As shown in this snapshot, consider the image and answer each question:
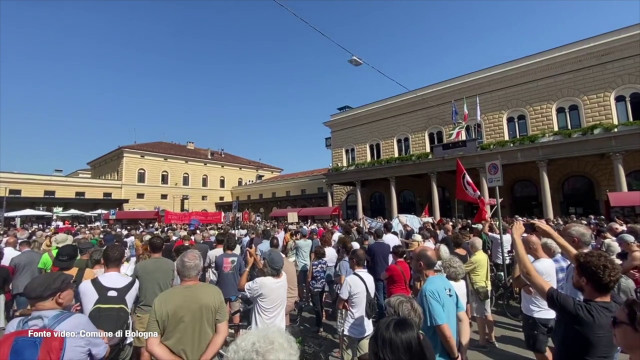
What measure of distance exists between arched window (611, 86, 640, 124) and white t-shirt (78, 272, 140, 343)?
2475 centimetres

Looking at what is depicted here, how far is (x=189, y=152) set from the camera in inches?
2036

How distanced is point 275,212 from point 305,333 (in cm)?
2908

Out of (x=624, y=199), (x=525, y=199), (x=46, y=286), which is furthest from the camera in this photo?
(x=525, y=199)

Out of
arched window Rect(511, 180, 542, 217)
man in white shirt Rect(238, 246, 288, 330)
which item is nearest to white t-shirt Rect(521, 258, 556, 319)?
man in white shirt Rect(238, 246, 288, 330)

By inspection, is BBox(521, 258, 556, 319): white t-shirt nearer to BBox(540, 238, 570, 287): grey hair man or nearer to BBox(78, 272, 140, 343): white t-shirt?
BBox(540, 238, 570, 287): grey hair man

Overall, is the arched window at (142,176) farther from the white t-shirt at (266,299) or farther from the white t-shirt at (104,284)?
the white t-shirt at (266,299)

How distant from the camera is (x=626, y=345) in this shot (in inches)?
77.9

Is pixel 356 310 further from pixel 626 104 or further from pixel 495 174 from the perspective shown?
pixel 626 104

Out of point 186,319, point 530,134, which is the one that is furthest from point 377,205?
point 186,319

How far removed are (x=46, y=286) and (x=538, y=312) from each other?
5166mm

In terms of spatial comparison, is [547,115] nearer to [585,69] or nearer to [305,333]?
[585,69]

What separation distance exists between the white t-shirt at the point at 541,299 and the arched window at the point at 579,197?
20.5 m

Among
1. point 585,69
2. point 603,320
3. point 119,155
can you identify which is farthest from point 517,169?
point 119,155

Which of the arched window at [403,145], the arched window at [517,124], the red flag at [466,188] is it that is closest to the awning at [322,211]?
the arched window at [403,145]
